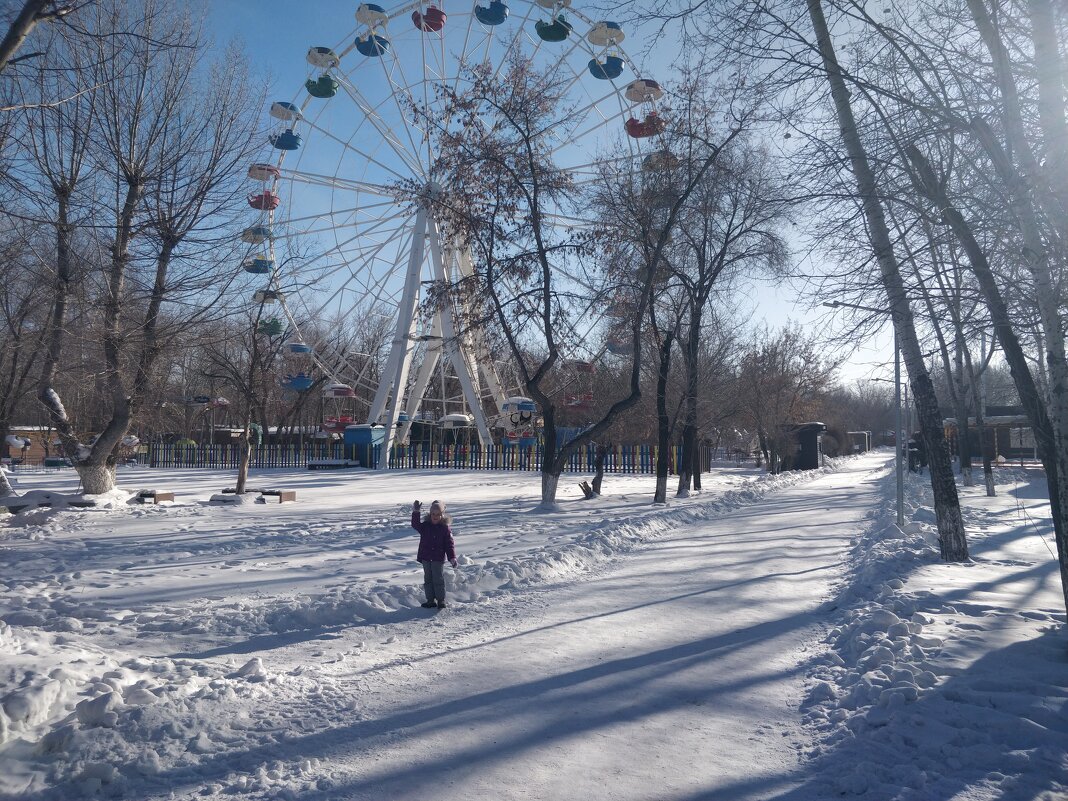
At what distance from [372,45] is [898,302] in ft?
70.3

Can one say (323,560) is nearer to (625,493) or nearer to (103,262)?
(103,262)

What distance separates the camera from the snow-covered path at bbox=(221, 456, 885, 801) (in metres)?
3.99

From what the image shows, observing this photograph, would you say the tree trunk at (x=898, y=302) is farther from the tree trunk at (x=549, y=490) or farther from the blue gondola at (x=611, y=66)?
the blue gondola at (x=611, y=66)


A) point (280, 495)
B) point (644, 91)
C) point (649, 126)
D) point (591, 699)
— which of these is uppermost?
point (644, 91)

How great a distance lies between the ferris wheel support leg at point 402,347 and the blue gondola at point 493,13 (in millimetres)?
6932

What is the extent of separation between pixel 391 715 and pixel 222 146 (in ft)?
45.1

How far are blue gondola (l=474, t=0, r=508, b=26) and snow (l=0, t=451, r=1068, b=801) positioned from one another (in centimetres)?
1622

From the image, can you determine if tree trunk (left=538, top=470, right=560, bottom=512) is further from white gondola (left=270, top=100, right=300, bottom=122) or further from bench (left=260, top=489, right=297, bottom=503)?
white gondola (left=270, top=100, right=300, bottom=122)

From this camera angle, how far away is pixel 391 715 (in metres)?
4.87

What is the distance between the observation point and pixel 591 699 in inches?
203

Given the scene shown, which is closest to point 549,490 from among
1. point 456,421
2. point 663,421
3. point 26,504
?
point 663,421

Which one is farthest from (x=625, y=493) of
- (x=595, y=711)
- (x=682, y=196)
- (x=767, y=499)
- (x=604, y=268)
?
(x=595, y=711)

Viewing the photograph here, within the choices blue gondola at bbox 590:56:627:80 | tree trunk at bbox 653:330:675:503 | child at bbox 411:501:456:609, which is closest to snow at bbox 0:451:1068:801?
child at bbox 411:501:456:609

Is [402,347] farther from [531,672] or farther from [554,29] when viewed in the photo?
[531,672]
